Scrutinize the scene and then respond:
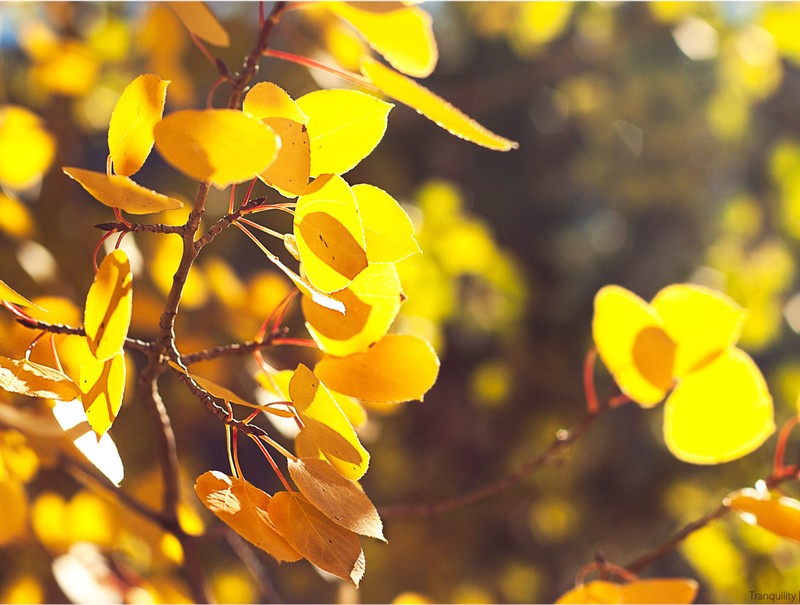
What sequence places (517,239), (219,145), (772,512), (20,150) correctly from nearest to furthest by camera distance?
(219,145) < (772,512) < (20,150) < (517,239)

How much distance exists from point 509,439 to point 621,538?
239 millimetres

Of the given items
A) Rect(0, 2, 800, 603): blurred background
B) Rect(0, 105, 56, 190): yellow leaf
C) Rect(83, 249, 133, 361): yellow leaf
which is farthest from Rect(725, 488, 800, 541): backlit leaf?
Rect(0, 105, 56, 190): yellow leaf

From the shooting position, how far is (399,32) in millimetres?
209

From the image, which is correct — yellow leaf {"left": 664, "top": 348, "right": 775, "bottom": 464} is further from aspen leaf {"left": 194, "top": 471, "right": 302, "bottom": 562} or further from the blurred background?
the blurred background

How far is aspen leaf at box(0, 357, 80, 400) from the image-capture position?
197 millimetres

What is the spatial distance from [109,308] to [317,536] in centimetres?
9

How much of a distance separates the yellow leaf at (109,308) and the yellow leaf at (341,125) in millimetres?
66

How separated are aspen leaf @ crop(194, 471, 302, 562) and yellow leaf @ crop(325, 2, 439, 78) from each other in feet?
0.46

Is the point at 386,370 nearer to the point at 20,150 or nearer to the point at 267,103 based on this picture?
the point at 267,103

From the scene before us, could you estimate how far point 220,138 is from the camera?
17 cm

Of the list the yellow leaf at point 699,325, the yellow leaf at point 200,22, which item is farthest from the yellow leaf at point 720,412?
the yellow leaf at point 200,22

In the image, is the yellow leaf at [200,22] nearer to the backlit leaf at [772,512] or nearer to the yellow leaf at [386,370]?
the yellow leaf at [386,370]

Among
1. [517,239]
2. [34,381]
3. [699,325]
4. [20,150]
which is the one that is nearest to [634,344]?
[699,325]

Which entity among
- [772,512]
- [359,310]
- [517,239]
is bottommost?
[517,239]
